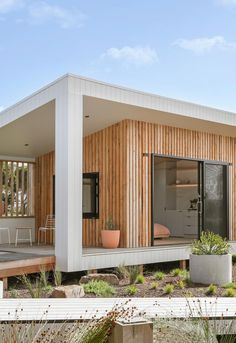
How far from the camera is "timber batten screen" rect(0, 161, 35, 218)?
38.8 ft

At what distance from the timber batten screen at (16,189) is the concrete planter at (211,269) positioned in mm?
5516

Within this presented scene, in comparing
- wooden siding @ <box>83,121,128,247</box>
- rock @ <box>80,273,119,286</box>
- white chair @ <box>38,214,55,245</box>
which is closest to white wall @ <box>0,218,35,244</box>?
white chair @ <box>38,214,55,245</box>

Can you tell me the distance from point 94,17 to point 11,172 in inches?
184

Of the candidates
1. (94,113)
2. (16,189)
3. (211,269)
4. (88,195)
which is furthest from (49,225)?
(211,269)

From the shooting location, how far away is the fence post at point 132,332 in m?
3.17

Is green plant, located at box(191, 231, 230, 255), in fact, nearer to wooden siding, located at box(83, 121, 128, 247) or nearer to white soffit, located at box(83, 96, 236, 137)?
wooden siding, located at box(83, 121, 128, 247)

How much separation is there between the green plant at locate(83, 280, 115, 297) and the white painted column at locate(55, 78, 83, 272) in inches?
32.5

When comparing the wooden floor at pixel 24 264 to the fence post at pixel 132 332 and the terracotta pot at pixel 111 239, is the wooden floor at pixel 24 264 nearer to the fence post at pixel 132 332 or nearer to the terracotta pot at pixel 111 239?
the terracotta pot at pixel 111 239

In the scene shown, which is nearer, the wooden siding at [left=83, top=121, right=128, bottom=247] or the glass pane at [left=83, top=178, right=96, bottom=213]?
the wooden siding at [left=83, top=121, right=128, bottom=247]

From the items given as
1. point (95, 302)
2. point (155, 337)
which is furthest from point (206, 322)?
A: point (95, 302)

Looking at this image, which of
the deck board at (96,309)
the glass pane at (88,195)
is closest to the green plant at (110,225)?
the glass pane at (88,195)

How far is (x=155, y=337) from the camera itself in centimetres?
384

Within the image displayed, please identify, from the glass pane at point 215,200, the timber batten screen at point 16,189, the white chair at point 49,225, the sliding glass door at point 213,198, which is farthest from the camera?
the timber batten screen at point 16,189

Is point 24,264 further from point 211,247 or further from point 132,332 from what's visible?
point 132,332
